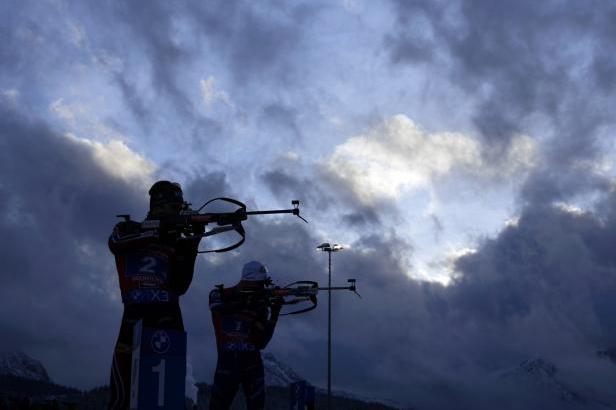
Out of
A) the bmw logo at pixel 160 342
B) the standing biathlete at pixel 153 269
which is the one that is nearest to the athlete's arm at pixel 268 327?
the standing biathlete at pixel 153 269

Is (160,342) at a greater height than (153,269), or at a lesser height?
lesser

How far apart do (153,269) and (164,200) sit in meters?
1.00

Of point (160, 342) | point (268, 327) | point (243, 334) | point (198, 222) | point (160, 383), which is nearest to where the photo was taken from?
point (160, 383)

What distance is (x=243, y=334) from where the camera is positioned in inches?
569

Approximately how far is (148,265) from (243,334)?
5.23 meters

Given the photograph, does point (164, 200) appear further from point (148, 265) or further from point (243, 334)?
point (243, 334)

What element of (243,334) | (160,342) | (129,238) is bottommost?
(160,342)

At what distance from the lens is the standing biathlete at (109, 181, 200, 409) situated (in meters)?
9.52

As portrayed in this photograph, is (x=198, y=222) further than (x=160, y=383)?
Yes

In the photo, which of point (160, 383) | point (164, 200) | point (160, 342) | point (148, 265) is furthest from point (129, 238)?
point (160, 383)

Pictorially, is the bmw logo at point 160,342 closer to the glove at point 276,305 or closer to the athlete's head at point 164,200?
the athlete's head at point 164,200

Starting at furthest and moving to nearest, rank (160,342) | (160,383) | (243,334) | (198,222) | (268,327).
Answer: (268,327) → (243,334) → (198,222) → (160,342) → (160,383)

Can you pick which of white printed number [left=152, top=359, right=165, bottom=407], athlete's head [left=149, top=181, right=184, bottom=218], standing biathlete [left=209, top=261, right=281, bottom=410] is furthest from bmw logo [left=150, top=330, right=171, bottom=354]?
standing biathlete [left=209, top=261, right=281, bottom=410]

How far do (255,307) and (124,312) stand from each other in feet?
17.9
